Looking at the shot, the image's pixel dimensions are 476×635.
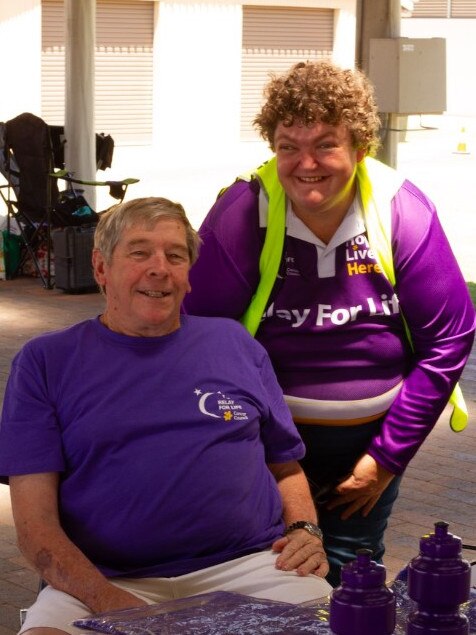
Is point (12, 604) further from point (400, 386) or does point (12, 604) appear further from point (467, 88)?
point (467, 88)

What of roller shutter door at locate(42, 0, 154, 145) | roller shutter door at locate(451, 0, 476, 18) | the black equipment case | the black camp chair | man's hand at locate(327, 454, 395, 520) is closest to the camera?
man's hand at locate(327, 454, 395, 520)

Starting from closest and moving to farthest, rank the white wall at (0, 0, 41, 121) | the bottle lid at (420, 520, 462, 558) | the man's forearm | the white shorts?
the bottle lid at (420, 520, 462, 558)
the white shorts
the man's forearm
the white wall at (0, 0, 41, 121)

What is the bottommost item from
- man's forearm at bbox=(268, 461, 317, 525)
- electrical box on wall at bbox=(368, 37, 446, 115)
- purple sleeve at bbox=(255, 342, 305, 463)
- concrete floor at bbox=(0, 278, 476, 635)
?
concrete floor at bbox=(0, 278, 476, 635)

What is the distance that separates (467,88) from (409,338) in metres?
33.4

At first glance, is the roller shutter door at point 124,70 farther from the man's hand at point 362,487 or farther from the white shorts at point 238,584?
the white shorts at point 238,584

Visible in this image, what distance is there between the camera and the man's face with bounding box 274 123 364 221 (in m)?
3.06

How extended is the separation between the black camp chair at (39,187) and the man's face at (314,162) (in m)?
7.90

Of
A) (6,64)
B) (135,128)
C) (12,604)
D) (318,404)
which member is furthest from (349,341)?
(135,128)

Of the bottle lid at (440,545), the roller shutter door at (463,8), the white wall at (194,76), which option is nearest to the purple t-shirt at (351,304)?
the bottle lid at (440,545)

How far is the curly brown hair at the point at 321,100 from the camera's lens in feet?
10.0

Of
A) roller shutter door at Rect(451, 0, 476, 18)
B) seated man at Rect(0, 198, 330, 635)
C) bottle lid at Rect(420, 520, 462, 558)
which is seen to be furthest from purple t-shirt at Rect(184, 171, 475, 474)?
roller shutter door at Rect(451, 0, 476, 18)

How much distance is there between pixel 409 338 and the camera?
332cm

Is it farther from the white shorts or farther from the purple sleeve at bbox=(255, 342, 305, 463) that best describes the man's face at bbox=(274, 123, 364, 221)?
the white shorts

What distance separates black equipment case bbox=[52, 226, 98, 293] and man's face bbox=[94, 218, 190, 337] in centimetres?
777
